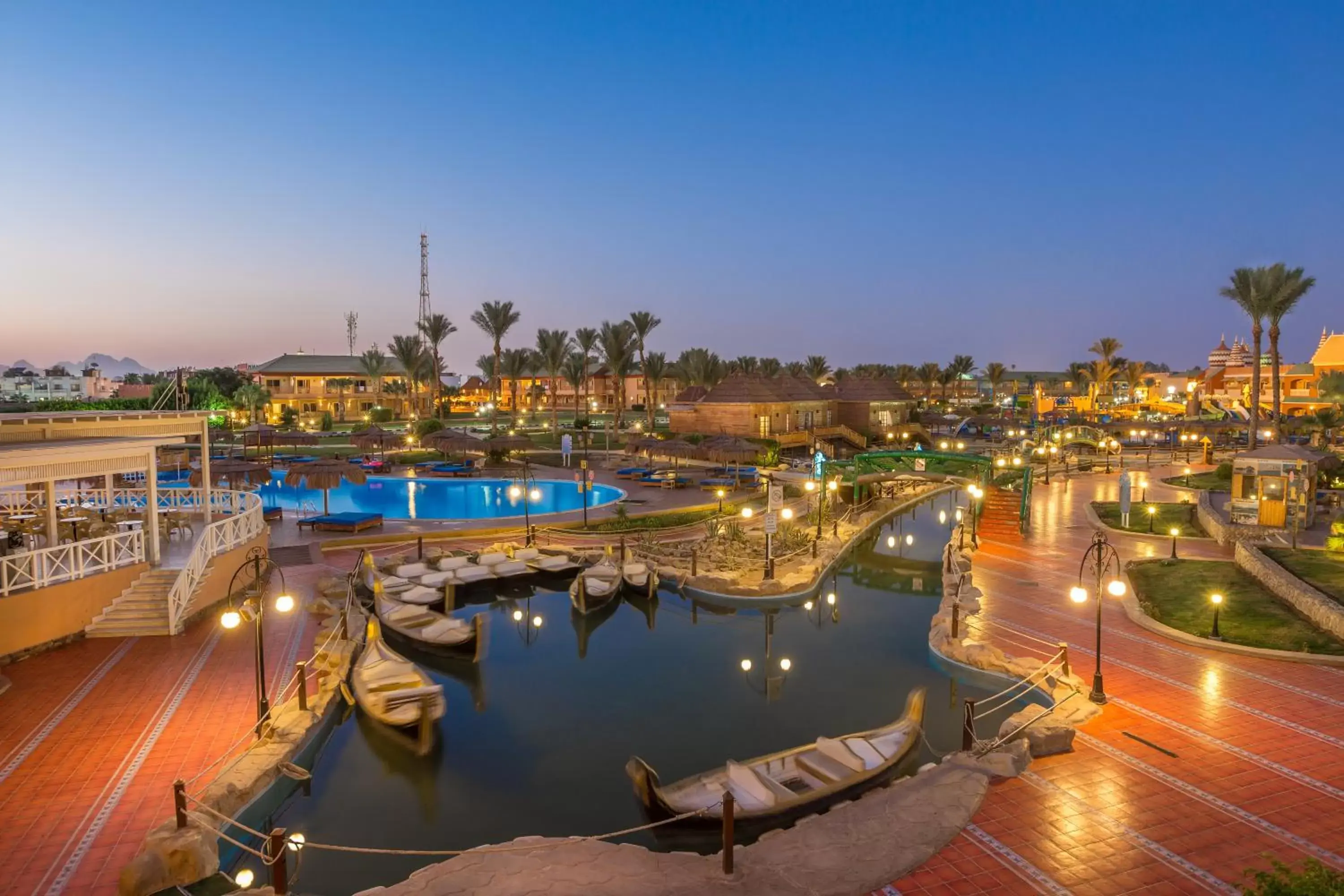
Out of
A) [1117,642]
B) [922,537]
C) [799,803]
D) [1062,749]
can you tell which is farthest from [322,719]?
[922,537]

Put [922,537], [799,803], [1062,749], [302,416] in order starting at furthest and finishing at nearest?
[302,416], [922,537], [1062,749], [799,803]

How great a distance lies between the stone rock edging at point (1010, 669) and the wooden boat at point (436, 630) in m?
11.1

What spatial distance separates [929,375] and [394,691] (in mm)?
107742

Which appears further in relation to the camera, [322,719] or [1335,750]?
[322,719]

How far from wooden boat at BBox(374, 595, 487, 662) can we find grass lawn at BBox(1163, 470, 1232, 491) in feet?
122

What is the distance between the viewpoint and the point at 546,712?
16156 millimetres

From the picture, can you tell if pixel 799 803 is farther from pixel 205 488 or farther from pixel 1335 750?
pixel 205 488

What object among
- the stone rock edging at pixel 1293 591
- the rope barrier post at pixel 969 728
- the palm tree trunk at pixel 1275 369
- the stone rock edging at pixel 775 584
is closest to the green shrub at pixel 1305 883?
the rope barrier post at pixel 969 728

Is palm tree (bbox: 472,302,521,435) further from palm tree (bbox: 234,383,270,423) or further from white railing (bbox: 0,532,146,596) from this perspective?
white railing (bbox: 0,532,146,596)

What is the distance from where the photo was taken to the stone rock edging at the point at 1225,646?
49.9 feet

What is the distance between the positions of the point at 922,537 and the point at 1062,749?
24135 mm

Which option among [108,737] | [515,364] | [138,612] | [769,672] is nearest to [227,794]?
[108,737]

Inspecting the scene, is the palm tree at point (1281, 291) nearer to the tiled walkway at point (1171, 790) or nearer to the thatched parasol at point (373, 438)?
the tiled walkway at point (1171, 790)

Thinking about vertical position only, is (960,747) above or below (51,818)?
below
